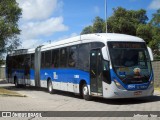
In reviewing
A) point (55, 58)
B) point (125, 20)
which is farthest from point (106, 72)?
point (125, 20)

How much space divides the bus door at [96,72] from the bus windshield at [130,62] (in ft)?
2.70

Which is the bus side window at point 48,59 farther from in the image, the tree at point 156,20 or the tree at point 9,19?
the tree at point 156,20

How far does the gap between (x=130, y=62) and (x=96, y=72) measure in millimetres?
A: 1709

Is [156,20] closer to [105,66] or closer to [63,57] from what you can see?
[63,57]

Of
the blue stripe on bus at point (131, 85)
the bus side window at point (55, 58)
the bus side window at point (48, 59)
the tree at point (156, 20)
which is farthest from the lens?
the tree at point (156, 20)

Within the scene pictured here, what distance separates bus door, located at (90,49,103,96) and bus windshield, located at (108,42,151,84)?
2.70ft

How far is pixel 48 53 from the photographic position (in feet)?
79.0

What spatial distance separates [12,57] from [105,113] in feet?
71.2

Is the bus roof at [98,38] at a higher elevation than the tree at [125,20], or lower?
lower

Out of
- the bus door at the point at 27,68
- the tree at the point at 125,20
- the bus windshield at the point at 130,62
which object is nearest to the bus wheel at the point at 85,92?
the bus windshield at the point at 130,62

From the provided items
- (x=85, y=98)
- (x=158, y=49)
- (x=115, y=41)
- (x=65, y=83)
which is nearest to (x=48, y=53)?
(x=65, y=83)

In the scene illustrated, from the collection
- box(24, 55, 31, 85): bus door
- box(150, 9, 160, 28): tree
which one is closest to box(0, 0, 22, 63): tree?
box(24, 55, 31, 85): bus door

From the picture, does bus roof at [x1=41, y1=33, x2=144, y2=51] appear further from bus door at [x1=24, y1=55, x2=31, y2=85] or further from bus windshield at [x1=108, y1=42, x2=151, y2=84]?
bus door at [x1=24, y1=55, x2=31, y2=85]

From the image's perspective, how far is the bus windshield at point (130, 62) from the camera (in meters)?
16.0
